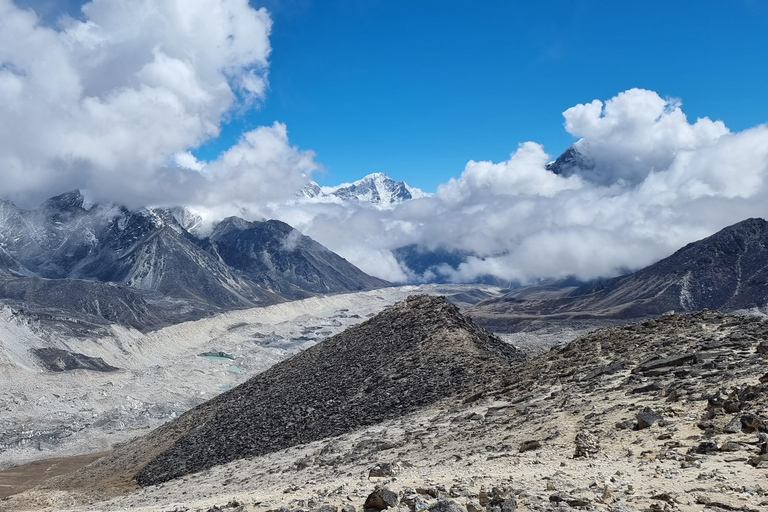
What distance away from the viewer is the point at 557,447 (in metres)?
19.7

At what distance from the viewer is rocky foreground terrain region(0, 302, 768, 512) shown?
1317 cm

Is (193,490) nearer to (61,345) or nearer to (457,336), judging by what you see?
(457,336)

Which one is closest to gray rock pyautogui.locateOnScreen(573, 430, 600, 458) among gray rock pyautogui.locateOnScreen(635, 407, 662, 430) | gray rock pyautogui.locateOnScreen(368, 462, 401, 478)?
gray rock pyautogui.locateOnScreen(635, 407, 662, 430)

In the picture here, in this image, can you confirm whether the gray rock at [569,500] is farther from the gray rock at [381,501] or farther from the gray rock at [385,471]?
the gray rock at [385,471]

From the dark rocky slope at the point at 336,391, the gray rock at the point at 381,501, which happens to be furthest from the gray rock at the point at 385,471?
the dark rocky slope at the point at 336,391

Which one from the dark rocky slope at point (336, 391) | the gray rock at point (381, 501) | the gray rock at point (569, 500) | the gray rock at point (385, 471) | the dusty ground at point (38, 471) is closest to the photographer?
the gray rock at point (569, 500)

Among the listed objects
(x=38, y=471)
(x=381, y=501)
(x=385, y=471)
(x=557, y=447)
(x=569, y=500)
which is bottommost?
(x=38, y=471)

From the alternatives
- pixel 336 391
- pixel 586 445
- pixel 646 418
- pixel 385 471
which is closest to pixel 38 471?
pixel 336 391

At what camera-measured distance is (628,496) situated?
41.4 feet

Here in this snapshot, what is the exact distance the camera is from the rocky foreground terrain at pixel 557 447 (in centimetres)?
1317

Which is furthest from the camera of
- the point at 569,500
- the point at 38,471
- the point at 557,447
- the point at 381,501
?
the point at 38,471

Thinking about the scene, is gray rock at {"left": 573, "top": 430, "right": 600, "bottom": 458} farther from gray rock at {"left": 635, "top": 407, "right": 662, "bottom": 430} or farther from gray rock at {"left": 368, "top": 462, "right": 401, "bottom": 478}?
gray rock at {"left": 368, "top": 462, "right": 401, "bottom": 478}

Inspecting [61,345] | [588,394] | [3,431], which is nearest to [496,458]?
[588,394]

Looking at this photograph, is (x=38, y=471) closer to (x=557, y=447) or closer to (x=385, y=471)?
(x=385, y=471)
